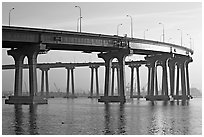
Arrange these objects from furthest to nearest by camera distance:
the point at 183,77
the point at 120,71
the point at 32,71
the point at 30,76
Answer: the point at 183,77 → the point at 120,71 → the point at 30,76 → the point at 32,71

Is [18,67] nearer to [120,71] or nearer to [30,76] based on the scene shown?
[30,76]

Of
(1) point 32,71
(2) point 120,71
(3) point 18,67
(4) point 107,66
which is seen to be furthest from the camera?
(4) point 107,66

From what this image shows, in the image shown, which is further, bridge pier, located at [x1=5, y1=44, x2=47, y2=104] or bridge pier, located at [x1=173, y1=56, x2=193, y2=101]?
bridge pier, located at [x1=173, y1=56, x2=193, y2=101]

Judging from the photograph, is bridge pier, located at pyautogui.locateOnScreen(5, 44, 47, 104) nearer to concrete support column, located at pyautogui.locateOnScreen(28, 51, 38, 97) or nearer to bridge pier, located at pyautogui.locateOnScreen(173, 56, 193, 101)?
concrete support column, located at pyautogui.locateOnScreen(28, 51, 38, 97)

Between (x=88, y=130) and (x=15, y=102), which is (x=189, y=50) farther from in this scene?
(x=88, y=130)

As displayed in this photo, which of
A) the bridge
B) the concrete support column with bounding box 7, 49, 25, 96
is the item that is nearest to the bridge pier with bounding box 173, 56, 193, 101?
the bridge

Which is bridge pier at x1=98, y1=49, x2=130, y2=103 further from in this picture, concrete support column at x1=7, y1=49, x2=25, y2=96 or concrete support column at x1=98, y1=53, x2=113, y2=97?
concrete support column at x1=7, y1=49, x2=25, y2=96

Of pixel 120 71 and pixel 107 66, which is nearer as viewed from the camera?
pixel 120 71

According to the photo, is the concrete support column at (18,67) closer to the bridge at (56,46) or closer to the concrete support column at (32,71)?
the bridge at (56,46)

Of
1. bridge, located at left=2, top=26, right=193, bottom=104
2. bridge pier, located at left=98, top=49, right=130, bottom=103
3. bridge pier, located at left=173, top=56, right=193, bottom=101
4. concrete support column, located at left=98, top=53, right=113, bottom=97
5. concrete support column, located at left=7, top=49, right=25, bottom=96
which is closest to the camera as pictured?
bridge, located at left=2, top=26, right=193, bottom=104

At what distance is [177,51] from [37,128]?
120 metres

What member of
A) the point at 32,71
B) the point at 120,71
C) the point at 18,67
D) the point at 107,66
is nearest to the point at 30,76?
the point at 32,71

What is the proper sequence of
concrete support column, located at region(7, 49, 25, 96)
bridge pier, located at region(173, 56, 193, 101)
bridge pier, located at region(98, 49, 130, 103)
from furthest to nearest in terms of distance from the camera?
bridge pier, located at region(173, 56, 193, 101)
bridge pier, located at region(98, 49, 130, 103)
concrete support column, located at region(7, 49, 25, 96)

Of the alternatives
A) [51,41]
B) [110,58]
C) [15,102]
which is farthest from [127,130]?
[110,58]
